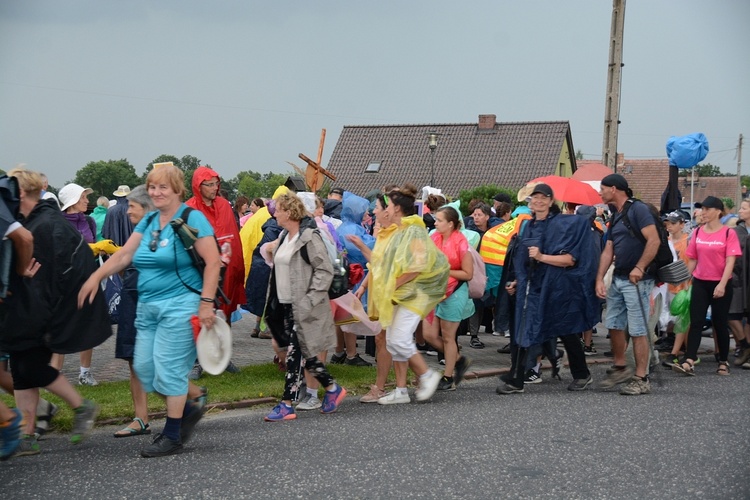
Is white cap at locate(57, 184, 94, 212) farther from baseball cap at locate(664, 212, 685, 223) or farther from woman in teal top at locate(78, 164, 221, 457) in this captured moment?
baseball cap at locate(664, 212, 685, 223)

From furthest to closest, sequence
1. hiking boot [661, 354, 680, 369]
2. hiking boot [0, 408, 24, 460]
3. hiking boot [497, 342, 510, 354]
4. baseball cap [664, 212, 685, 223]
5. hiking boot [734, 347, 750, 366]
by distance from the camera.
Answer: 1. hiking boot [497, 342, 510, 354]
2. baseball cap [664, 212, 685, 223]
3. hiking boot [734, 347, 750, 366]
4. hiking boot [661, 354, 680, 369]
5. hiking boot [0, 408, 24, 460]

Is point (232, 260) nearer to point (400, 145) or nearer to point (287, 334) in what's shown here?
point (287, 334)

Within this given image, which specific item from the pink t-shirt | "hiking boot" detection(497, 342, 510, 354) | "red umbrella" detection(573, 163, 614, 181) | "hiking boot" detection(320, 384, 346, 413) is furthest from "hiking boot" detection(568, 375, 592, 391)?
"red umbrella" detection(573, 163, 614, 181)

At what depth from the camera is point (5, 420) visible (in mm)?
5461

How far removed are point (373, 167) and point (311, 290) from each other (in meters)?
45.4

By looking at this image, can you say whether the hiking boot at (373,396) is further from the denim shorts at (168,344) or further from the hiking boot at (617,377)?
the denim shorts at (168,344)

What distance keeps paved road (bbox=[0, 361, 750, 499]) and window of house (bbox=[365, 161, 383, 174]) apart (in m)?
44.6

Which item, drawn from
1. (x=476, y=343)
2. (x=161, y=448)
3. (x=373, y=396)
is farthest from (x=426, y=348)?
(x=161, y=448)

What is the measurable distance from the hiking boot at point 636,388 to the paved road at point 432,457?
52 cm

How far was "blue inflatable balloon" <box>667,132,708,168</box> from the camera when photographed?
11500mm

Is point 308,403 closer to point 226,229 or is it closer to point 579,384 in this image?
point 226,229

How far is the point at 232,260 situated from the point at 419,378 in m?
2.28

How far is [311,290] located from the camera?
7.24m

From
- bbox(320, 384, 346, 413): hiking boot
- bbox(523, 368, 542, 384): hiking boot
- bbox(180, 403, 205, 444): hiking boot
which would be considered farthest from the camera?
bbox(523, 368, 542, 384): hiking boot
